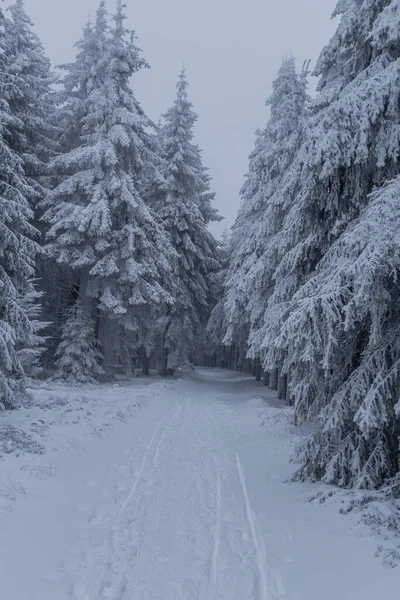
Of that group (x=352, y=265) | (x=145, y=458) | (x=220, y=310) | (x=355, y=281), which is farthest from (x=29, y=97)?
(x=355, y=281)

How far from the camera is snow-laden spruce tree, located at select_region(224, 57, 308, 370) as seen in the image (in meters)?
16.0

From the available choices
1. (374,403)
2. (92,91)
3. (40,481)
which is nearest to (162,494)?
(40,481)

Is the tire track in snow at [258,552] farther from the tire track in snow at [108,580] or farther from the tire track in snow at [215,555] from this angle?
the tire track in snow at [108,580]

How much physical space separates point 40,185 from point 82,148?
2.42 metres

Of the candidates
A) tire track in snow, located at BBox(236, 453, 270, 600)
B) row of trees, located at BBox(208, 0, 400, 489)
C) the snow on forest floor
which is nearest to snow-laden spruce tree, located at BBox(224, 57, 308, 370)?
the snow on forest floor

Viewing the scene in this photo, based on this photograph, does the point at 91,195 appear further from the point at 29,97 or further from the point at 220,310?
the point at 220,310

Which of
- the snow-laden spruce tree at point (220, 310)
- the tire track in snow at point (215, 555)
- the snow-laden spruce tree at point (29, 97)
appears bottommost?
the tire track in snow at point (215, 555)

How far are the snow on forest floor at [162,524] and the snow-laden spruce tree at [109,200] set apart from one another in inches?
333

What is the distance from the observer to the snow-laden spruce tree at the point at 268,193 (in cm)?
1599

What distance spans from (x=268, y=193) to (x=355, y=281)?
13336 millimetres

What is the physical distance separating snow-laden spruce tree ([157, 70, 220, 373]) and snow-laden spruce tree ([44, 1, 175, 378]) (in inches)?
168

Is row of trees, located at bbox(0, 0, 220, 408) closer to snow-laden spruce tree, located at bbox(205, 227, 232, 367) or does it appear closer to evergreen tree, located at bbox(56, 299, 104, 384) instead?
evergreen tree, located at bbox(56, 299, 104, 384)

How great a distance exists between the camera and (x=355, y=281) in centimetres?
552

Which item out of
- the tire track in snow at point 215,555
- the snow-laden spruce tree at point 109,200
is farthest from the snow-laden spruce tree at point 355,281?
the snow-laden spruce tree at point 109,200
